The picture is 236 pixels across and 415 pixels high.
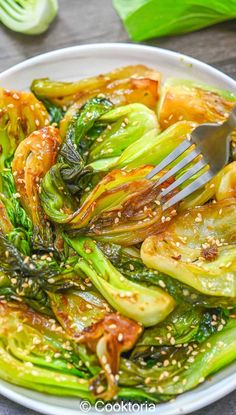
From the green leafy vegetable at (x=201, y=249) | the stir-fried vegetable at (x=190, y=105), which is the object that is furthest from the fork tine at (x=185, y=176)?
the stir-fried vegetable at (x=190, y=105)

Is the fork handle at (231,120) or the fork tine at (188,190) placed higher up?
the fork handle at (231,120)

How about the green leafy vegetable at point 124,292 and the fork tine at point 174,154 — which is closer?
the green leafy vegetable at point 124,292

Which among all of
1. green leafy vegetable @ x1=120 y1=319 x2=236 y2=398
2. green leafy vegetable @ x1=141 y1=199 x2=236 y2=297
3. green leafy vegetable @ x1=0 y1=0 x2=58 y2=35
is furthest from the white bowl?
green leafy vegetable @ x1=120 y1=319 x2=236 y2=398

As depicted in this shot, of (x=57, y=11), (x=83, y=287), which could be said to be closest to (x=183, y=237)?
(x=83, y=287)

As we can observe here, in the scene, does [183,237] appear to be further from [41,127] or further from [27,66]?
[27,66]

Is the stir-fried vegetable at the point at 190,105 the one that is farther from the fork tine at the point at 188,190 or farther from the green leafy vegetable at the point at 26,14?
the green leafy vegetable at the point at 26,14

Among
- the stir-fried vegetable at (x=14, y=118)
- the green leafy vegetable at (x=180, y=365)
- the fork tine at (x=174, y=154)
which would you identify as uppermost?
the stir-fried vegetable at (x=14, y=118)

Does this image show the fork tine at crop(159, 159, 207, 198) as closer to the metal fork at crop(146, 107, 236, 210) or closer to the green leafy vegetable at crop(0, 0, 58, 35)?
the metal fork at crop(146, 107, 236, 210)

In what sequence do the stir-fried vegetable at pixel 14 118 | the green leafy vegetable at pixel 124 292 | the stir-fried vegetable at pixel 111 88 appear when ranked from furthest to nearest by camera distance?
the stir-fried vegetable at pixel 111 88, the stir-fried vegetable at pixel 14 118, the green leafy vegetable at pixel 124 292
